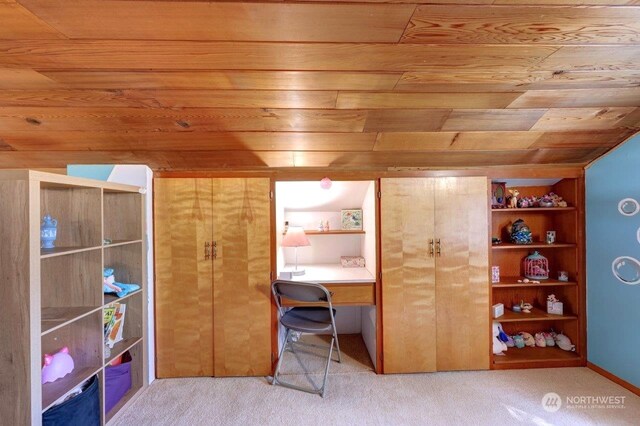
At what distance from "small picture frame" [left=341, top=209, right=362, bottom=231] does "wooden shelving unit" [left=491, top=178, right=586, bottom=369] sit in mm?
1180

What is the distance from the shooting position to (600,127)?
2.15m

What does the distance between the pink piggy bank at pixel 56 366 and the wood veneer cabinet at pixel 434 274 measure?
2.13 meters

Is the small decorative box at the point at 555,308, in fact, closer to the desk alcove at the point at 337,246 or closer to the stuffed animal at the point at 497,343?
the stuffed animal at the point at 497,343

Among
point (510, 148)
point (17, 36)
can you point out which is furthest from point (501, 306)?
point (17, 36)

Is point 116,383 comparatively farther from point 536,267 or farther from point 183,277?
point 536,267

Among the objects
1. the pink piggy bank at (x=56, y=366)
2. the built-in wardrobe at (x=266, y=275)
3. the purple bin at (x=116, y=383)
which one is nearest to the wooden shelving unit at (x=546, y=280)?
the built-in wardrobe at (x=266, y=275)

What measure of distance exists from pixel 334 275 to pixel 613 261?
2.17 m

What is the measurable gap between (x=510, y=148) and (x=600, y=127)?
58 centimetres

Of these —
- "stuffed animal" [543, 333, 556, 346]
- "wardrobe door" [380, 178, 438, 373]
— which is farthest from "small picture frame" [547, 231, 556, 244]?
"wardrobe door" [380, 178, 438, 373]

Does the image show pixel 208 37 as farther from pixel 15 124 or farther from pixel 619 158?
pixel 619 158

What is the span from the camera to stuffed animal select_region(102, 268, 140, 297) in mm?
1981

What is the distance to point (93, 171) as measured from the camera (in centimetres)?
225

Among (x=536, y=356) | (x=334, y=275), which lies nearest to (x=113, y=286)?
(x=334, y=275)

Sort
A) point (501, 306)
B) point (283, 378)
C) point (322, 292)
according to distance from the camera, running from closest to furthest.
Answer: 1. point (322, 292)
2. point (283, 378)
3. point (501, 306)
